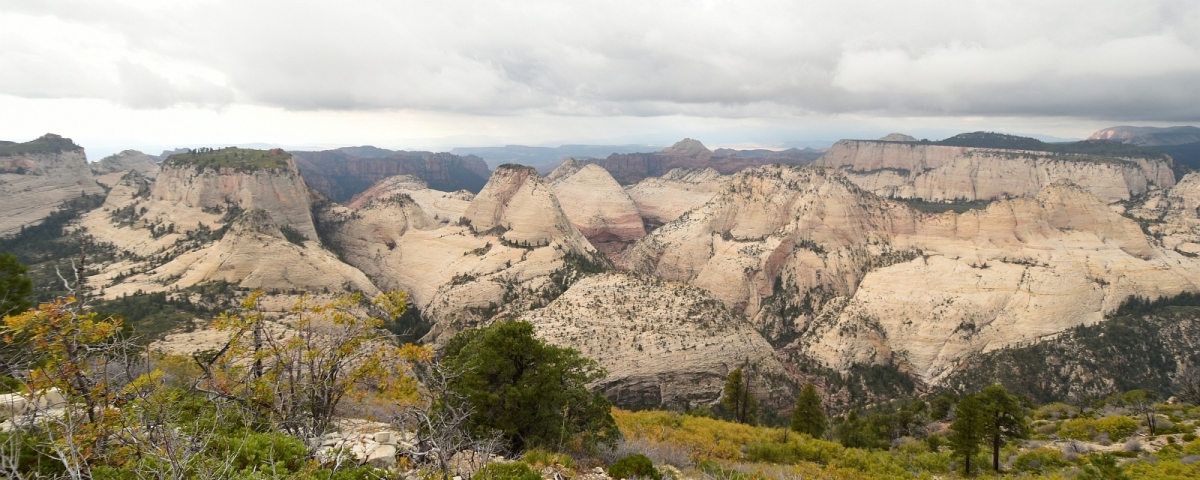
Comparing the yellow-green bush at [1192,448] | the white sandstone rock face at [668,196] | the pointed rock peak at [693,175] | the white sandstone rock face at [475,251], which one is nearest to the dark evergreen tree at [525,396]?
the yellow-green bush at [1192,448]

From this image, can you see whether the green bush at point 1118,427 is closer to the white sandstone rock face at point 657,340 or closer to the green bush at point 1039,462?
the green bush at point 1039,462

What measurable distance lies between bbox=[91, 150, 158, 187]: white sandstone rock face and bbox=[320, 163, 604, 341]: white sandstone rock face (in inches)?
2021

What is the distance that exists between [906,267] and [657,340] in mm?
34396

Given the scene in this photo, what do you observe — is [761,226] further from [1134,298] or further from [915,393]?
[1134,298]

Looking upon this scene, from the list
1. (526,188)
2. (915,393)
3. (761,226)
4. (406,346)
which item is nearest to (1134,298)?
(915,393)

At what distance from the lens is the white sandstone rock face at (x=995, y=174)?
105062 mm

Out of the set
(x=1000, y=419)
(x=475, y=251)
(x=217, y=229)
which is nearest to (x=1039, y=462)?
(x=1000, y=419)

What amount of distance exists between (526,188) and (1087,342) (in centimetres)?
5247

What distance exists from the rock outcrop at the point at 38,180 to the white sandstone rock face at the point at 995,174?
124 meters

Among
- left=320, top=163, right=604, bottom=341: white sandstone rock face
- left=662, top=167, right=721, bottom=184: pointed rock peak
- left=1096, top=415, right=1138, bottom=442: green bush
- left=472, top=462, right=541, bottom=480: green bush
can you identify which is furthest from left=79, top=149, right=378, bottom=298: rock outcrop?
left=662, top=167, right=721, bottom=184: pointed rock peak

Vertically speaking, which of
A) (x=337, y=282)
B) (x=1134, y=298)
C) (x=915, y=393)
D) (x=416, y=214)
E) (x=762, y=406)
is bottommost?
(x=915, y=393)

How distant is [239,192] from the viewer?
5197 cm

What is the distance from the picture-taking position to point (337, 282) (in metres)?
41.2

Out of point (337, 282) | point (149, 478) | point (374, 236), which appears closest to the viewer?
point (149, 478)
